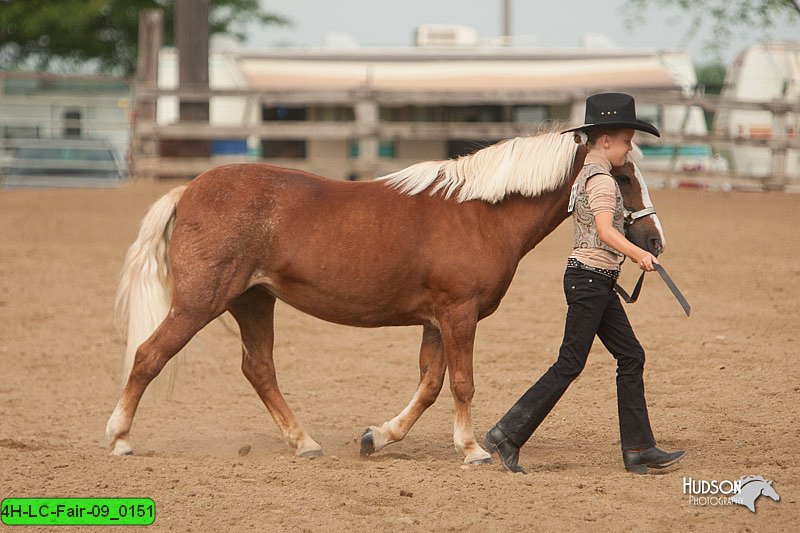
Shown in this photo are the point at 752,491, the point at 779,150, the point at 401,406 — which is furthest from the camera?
the point at 779,150

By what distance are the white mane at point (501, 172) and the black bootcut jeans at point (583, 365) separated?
58 centimetres

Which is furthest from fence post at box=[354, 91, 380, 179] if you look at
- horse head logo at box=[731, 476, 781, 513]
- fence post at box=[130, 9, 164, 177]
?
horse head logo at box=[731, 476, 781, 513]

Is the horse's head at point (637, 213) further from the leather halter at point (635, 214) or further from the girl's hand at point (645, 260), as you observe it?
the girl's hand at point (645, 260)

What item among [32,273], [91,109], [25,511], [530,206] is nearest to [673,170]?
[32,273]

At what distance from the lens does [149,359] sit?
18.1 feet

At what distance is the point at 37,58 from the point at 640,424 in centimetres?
2950

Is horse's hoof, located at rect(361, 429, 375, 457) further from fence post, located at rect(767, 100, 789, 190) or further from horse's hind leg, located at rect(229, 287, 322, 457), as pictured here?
fence post, located at rect(767, 100, 789, 190)

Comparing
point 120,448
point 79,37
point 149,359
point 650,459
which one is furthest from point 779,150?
point 79,37

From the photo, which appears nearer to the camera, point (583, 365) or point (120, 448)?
point (583, 365)

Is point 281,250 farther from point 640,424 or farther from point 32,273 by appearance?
point 32,273

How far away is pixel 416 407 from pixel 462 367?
48 cm

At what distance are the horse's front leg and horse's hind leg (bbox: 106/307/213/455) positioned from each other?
4.27 ft

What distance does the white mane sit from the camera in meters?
5.37

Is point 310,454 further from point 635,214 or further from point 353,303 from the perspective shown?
point 635,214
